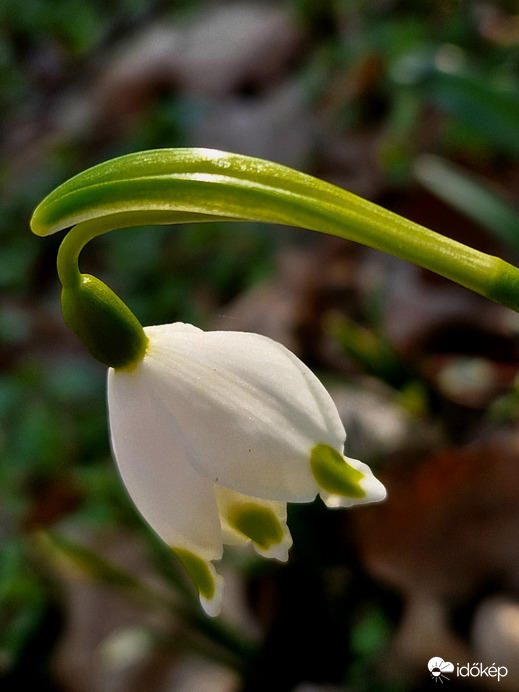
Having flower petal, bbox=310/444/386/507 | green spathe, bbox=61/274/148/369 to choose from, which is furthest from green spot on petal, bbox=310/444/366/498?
green spathe, bbox=61/274/148/369

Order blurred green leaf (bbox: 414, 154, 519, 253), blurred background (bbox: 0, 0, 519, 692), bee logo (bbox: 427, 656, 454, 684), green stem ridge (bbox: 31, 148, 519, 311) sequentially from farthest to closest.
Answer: blurred green leaf (bbox: 414, 154, 519, 253), blurred background (bbox: 0, 0, 519, 692), bee logo (bbox: 427, 656, 454, 684), green stem ridge (bbox: 31, 148, 519, 311)

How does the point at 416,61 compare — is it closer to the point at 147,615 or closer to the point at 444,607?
the point at 444,607

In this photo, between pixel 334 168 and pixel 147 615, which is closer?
pixel 147 615

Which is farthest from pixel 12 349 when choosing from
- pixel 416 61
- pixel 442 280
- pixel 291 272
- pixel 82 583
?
pixel 416 61

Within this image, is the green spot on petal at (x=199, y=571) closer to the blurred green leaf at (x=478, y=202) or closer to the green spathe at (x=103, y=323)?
the green spathe at (x=103, y=323)

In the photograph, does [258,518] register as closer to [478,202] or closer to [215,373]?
[215,373]

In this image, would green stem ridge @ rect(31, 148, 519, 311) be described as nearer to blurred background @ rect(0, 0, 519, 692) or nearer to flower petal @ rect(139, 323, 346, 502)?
flower petal @ rect(139, 323, 346, 502)
